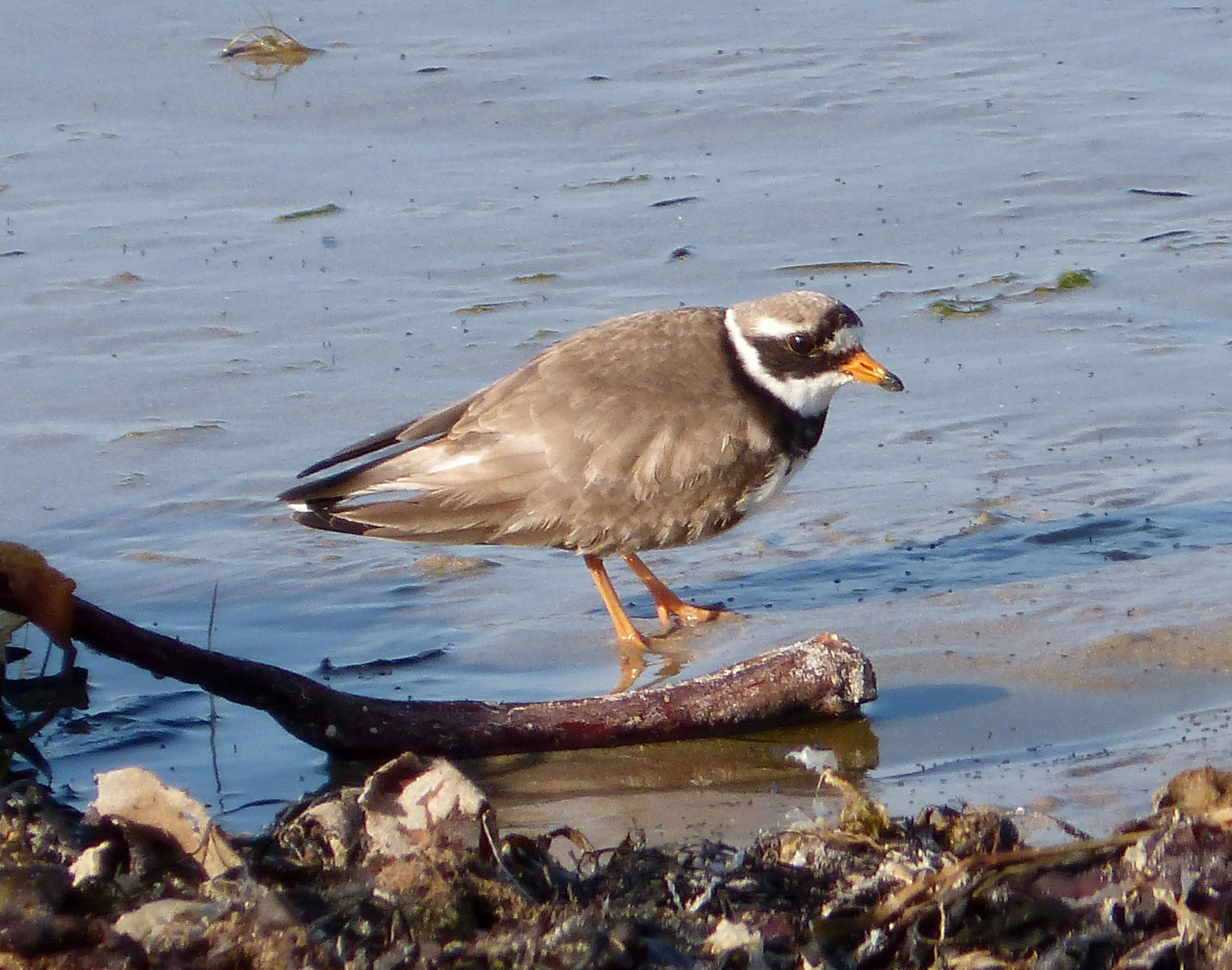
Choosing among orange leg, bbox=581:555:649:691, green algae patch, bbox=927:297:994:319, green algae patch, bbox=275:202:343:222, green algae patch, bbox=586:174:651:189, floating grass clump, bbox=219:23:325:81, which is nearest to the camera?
orange leg, bbox=581:555:649:691

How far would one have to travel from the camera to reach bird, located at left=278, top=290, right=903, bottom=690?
5.26 m

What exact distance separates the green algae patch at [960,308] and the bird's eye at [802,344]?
1.43 meters

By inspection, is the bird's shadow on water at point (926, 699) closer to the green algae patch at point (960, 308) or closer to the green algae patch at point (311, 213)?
the green algae patch at point (960, 308)

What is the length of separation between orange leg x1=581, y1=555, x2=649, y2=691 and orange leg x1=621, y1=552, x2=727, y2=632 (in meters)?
0.02

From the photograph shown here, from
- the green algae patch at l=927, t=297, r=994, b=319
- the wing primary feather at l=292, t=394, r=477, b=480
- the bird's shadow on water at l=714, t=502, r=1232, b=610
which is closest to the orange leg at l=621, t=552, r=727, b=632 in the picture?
the bird's shadow on water at l=714, t=502, r=1232, b=610

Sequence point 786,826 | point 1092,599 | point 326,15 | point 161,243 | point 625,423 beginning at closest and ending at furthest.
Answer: point 786,826 → point 1092,599 → point 625,423 → point 161,243 → point 326,15

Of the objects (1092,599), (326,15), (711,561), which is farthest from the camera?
(326,15)

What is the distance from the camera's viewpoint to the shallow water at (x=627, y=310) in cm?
475

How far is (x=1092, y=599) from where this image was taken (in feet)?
16.0

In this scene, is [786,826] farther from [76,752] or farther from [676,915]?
[76,752]

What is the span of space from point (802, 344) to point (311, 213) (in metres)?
3.24

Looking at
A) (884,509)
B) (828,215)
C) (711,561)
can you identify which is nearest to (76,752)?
(711,561)

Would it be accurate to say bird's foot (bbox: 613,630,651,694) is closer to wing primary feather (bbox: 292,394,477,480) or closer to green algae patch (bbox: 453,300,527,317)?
wing primary feather (bbox: 292,394,477,480)

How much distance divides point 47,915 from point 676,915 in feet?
3.24
